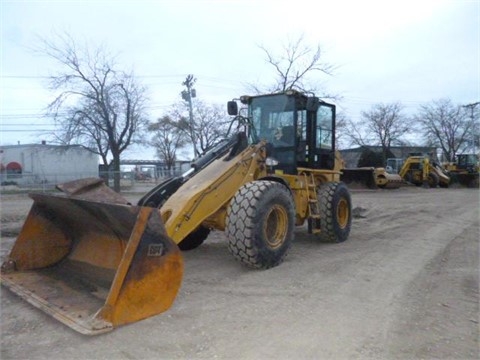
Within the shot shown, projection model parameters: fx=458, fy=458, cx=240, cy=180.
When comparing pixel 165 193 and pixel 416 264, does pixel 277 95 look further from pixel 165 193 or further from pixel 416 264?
pixel 416 264

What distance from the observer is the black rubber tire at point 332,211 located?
8070mm

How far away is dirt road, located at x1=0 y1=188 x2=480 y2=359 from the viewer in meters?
3.77

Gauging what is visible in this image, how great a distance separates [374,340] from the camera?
13.0 feet

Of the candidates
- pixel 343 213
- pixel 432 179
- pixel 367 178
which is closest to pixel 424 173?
pixel 432 179

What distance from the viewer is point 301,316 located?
4.52 m

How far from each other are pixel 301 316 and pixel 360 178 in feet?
70.5

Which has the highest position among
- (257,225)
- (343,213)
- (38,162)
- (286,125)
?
Answer: (286,125)

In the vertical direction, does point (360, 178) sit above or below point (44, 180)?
above

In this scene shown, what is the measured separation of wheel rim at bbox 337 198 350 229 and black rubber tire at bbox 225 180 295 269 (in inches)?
100

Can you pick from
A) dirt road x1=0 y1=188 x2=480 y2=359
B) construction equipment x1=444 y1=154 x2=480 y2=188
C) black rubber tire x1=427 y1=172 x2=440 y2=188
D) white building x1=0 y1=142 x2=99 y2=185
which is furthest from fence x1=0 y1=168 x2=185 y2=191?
dirt road x1=0 y1=188 x2=480 y2=359

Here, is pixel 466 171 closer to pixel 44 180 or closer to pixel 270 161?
pixel 44 180

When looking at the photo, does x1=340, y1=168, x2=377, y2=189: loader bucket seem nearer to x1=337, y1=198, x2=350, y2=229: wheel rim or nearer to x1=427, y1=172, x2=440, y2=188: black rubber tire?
x1=427, y1=172, x2=440, y2=188: black rubber tire

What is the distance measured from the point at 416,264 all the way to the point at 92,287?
15.1 ft

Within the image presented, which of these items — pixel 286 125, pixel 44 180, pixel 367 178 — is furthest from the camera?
pixel 44 180
